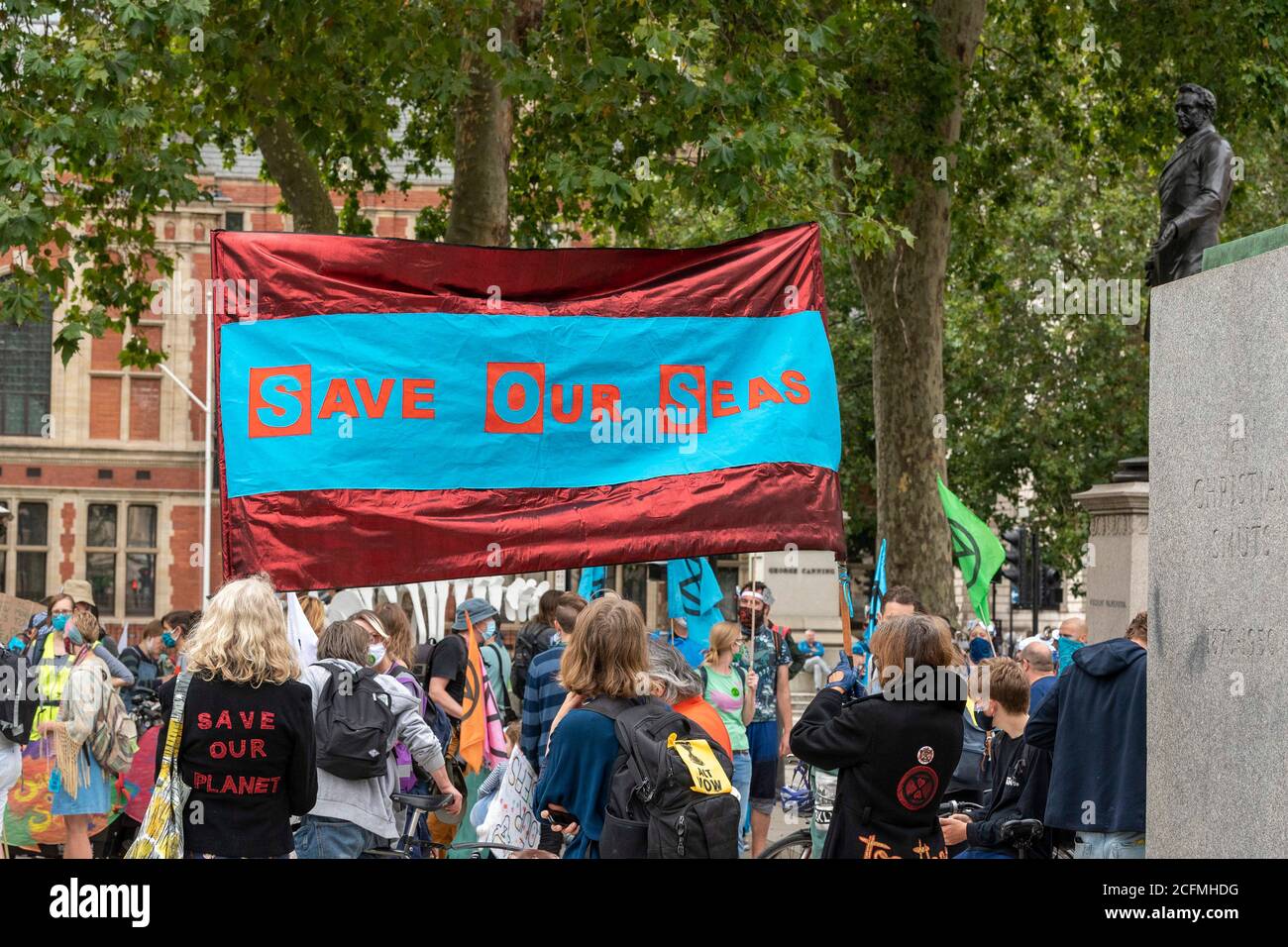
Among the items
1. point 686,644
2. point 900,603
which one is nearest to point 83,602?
point 686,644

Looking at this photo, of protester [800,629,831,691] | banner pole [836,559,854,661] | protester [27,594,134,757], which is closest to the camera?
protester [27,594,134,757]

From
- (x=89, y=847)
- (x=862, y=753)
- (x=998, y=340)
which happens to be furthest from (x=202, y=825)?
(x=998, y=340)

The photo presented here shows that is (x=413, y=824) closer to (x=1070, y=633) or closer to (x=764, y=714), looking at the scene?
(x=764, y=714)

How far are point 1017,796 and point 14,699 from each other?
504 cm

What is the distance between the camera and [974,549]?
13.4 meters

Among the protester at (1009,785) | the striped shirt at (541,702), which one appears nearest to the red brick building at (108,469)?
the striped shirt at (541,702)

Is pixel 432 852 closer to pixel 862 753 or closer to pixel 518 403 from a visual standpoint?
pixel 518 403

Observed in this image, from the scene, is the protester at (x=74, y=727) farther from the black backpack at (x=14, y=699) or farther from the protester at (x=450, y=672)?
the protester at (x=450, y=672)

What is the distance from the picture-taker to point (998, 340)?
34188mm

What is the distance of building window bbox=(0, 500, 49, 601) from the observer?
4250cm

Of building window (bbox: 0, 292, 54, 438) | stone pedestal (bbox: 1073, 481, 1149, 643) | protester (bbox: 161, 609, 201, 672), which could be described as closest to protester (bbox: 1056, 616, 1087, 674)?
stone pedestal (bbox: 1073, 481, 1149, 643)

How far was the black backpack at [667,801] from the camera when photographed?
5.08m

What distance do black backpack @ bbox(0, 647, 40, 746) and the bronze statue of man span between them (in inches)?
223

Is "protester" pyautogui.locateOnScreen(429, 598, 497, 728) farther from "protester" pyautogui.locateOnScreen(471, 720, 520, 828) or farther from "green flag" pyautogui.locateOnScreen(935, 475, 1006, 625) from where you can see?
"green flag" pyautogui.locateOnScreen(935, 475, 1006, 625)
